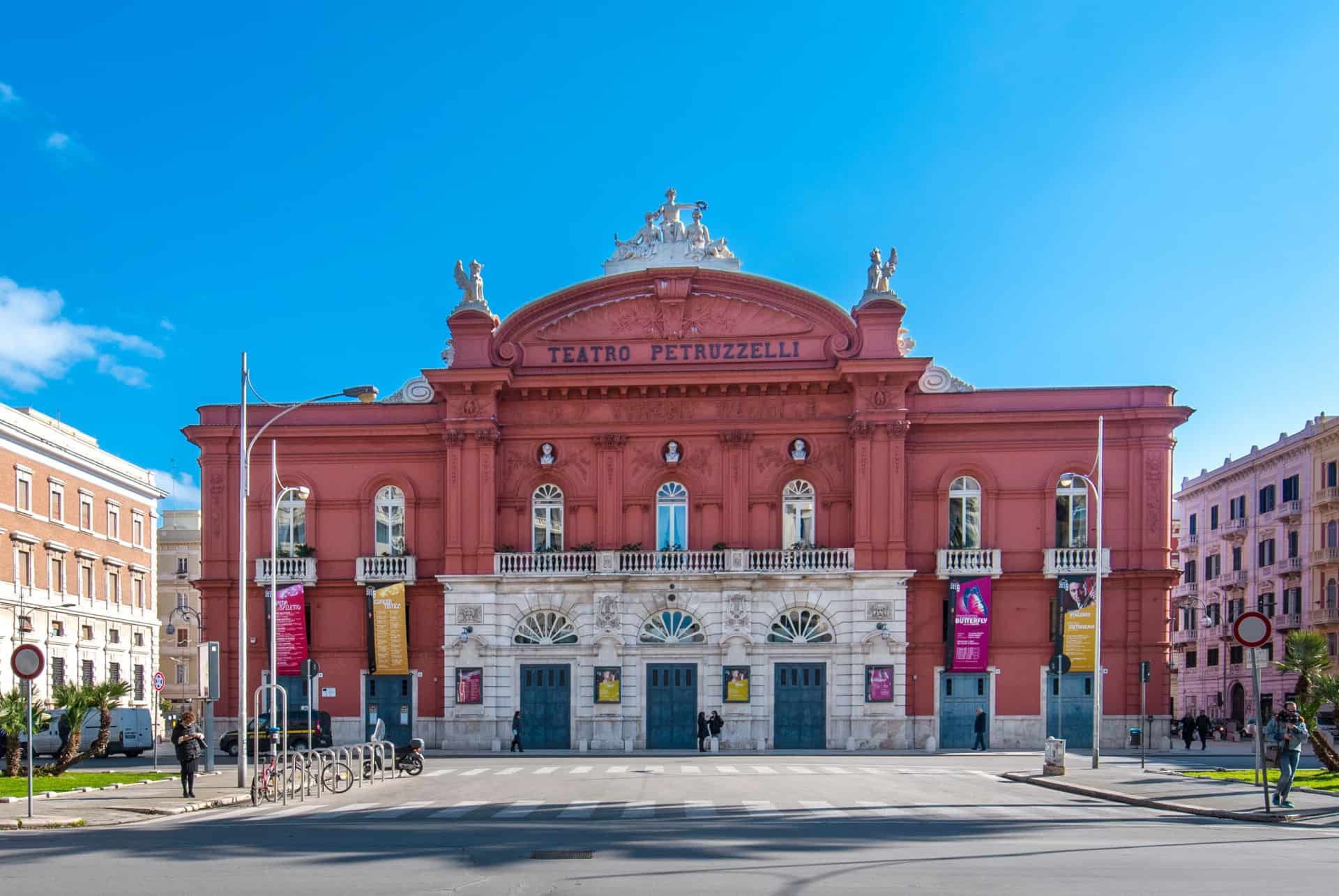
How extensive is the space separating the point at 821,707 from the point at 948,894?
108ft

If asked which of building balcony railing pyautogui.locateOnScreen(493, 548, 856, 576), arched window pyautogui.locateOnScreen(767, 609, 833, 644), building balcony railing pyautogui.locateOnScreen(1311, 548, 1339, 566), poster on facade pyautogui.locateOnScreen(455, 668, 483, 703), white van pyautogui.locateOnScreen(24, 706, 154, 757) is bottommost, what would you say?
white van pyautogui.locateOnScreen(24, 706, 154, 757)

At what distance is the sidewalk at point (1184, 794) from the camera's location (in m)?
21.0

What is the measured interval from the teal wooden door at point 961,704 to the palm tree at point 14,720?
90.9ft

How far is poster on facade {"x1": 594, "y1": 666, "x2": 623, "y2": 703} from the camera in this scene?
45.1 meters

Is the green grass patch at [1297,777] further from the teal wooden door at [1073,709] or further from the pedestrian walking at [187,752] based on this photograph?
the pedestrian walking at [187,752]

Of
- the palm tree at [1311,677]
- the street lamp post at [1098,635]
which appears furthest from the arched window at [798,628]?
the palm tree at [1311,677]

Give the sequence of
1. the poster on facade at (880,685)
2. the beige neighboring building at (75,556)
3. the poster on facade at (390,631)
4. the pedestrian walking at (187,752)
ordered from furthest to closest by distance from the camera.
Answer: the beige neighboring building at (75,556), the poster on facade at (390,631), the poster on facade at (880,685), the pedestrian walking at (187,752)

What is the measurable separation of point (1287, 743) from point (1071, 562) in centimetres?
2339

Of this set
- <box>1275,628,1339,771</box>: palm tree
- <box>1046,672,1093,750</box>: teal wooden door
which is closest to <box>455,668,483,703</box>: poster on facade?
<box>1046,672,1093,750</box>: teal wooden door

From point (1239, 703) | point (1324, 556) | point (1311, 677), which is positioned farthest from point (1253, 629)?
point (1239, 703)

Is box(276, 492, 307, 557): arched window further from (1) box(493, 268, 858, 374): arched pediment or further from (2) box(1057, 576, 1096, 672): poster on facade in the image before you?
(2) box(1057, 576, 1096, 672): poster on facade

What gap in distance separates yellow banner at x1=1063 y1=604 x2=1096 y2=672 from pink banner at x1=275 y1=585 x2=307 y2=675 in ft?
85.2

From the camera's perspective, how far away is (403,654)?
152 ft

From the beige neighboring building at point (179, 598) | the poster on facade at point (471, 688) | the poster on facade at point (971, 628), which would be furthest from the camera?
the beige neighboring building at point (179, 598)
